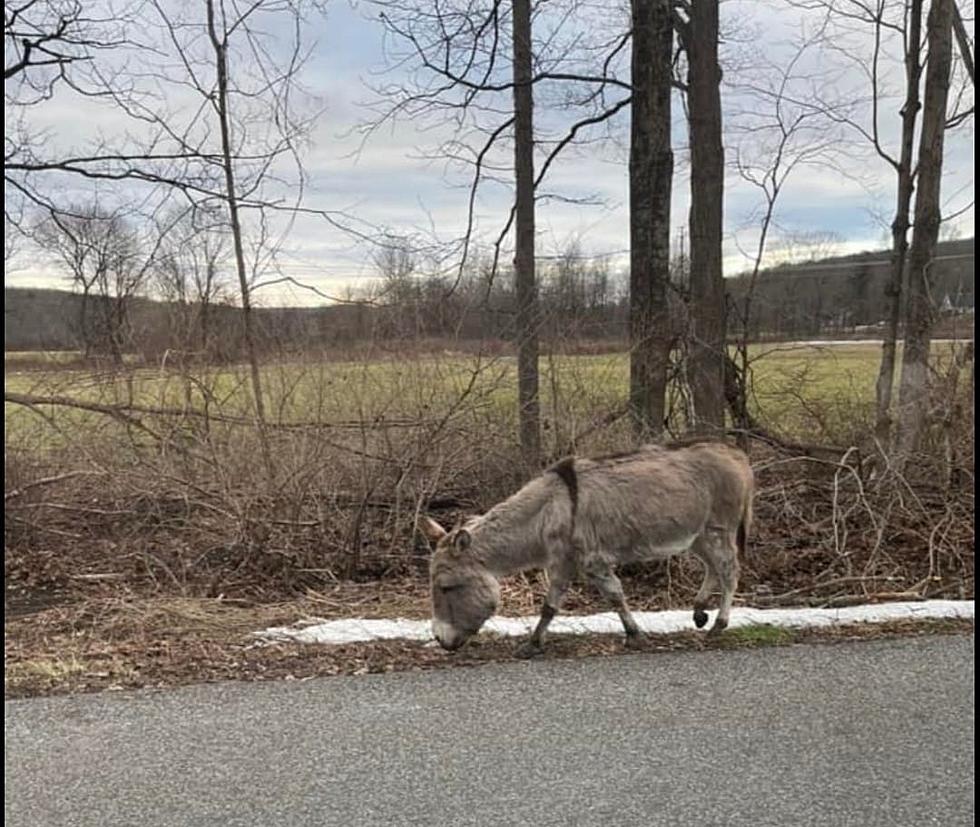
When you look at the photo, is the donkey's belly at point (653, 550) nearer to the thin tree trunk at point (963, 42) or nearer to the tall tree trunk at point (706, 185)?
the tall tree trunk at point (706, 185)

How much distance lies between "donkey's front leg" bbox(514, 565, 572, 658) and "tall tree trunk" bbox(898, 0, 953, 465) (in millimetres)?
5640

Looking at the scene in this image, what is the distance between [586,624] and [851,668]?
193 centimetres

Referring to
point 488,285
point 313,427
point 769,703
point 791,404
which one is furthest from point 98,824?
point 791,404

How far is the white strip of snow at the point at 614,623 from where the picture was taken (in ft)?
21.2

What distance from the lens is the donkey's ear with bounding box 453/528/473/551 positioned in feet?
20.7

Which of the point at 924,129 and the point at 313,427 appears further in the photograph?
the point at 924,129

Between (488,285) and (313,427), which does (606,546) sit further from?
(488,285)

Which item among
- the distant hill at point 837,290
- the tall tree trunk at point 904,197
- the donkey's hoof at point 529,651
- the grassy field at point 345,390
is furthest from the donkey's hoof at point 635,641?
the tall tree trunk at point 904,197

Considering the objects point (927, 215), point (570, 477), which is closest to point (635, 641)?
point (570, 477)

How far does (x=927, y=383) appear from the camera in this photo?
1007 centimetres

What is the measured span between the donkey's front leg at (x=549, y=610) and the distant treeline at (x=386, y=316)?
146 inches

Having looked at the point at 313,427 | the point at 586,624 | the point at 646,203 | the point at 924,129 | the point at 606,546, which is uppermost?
the point at 924,129

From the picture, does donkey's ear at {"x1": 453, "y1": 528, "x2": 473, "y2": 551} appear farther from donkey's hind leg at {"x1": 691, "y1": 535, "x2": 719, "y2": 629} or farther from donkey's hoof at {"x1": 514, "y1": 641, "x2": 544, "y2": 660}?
donkey's hind leg at {"x1": 691, "y1": 535, "x2": 719, "y2": 629}

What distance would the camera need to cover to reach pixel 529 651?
6031mm
